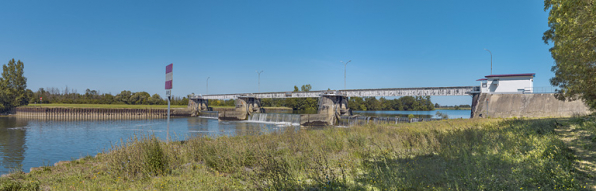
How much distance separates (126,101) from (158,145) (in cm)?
11955

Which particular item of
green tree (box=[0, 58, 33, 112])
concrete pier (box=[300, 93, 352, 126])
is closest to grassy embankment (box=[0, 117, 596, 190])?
concrete pier (box=[300, 93, 352, 126])

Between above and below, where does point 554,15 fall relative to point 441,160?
above

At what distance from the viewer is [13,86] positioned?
78.1m

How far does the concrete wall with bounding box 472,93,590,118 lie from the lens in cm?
3241

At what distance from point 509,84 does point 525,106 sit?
366 cm

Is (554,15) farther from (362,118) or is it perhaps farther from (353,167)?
(362,118)

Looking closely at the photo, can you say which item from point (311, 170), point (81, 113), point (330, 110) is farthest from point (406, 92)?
point (81, 113)

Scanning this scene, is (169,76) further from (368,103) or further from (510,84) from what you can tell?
(368,103)

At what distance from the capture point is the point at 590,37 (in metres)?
9.09

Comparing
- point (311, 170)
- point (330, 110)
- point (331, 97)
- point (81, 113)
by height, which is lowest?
point (81, 113)

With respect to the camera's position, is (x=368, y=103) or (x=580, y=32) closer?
(x=580, y=32)

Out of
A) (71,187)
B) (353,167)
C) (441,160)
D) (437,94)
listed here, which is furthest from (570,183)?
(437,94)

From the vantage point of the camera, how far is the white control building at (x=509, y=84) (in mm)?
36041

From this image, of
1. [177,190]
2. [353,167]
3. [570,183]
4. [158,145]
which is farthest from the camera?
[158,145]
